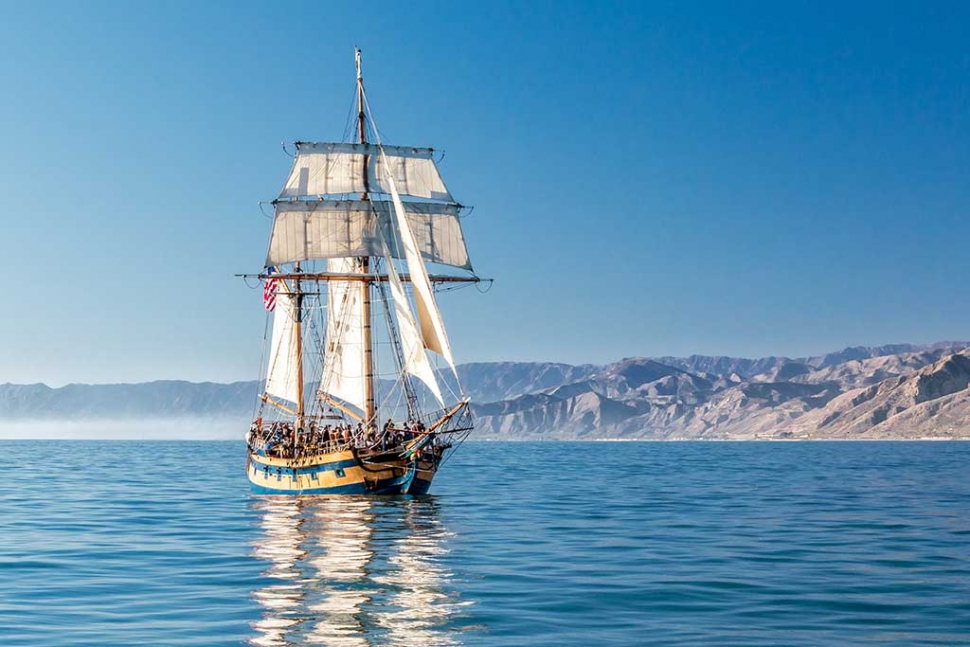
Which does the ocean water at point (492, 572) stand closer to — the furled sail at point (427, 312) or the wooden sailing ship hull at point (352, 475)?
the wooden sailing ship hull at point (352, 475)

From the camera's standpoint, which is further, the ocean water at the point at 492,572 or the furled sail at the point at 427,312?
the furled sail at the point at 427,312

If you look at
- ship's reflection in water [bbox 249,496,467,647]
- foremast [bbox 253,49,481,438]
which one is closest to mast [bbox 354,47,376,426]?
foremast [bbox 253,49,481,438]

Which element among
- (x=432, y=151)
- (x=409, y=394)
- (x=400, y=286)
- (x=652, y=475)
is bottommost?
(x=652, y=475)

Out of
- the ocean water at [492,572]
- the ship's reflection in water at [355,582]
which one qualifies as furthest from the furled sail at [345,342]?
the ship's reflection in water at [355,582]

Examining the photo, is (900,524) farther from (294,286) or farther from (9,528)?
(294,286)

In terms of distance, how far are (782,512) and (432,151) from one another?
137 ft

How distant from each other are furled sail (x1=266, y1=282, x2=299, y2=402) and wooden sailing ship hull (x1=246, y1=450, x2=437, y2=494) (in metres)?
17.2

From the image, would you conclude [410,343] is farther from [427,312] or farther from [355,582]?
A: [355,582]

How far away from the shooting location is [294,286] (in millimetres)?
84625

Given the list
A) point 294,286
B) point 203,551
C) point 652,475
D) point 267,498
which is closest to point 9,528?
point 203,551

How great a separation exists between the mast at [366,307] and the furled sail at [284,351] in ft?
26.7

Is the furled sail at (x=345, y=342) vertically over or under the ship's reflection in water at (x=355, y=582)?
over

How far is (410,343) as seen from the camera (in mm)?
64688

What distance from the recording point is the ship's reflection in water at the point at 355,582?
22.9m
